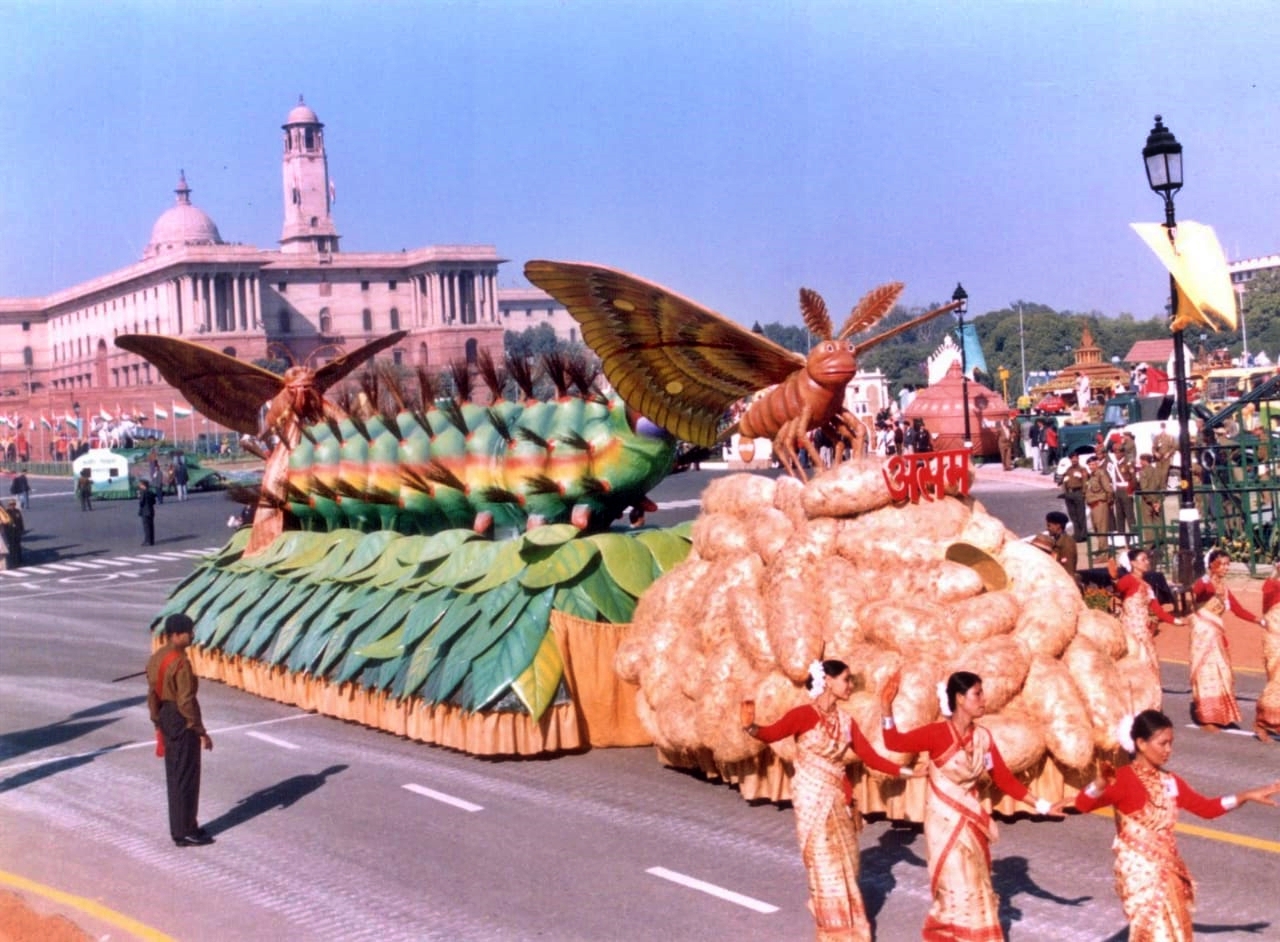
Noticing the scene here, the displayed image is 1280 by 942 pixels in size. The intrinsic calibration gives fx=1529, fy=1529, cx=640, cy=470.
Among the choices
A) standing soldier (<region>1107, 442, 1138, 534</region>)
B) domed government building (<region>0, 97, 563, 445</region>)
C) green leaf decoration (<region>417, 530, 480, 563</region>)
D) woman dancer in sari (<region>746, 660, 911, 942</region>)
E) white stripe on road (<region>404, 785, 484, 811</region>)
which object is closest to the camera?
woman dancer in sari (<region>746, 660, 911, 942</region>)

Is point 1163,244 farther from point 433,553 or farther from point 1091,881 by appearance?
point 1091,881

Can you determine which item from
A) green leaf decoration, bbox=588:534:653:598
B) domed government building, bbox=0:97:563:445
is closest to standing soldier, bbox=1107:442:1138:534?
green leaf decoration, bbox=588:534:653:598

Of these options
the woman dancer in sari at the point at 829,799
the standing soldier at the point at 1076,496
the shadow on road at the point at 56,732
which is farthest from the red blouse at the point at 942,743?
the standing soldier at the point at 1076,496

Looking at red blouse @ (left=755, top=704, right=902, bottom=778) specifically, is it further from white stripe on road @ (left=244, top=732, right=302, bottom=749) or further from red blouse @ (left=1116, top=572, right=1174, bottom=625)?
white stripe on road @ (left=244, top=732, right=302, bottom=749)

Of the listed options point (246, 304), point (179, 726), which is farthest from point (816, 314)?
point (246, 304)

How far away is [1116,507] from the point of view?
2284cm

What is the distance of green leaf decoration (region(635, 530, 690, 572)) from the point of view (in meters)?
12.6

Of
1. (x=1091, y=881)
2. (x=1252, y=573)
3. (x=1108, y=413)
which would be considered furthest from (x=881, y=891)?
(x=1108, y=413)

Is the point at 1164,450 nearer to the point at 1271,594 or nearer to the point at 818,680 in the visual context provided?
the point at 1271,594

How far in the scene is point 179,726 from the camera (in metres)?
10.2

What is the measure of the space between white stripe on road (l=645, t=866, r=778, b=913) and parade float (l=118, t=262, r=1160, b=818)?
1.18m

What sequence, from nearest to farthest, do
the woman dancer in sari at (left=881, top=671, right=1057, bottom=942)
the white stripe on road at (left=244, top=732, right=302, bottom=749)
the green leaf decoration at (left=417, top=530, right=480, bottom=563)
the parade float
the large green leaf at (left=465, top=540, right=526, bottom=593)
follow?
1. the woman dancer in sari at (left=881, top=671, right=1057, bottom=942)
2. the parade float
3. the large green leaf at (left=465, top=540, right=526, bottom=593)
4. the white stripe on road at (left=244, top=732, right=302, bottom=749)
5. the green leaf decoration at (left=417, top=530, right=480, bottom=563)

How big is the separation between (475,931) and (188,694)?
3.13 meters

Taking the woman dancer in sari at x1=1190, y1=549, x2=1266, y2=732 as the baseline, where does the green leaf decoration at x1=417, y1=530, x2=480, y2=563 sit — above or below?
above
